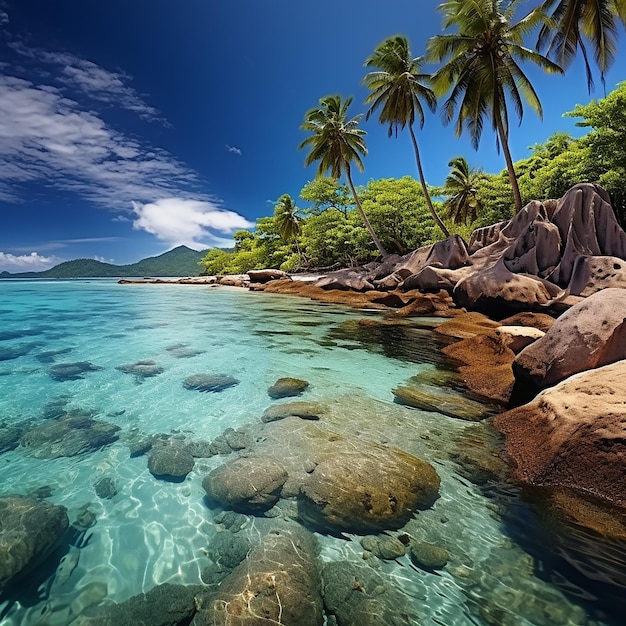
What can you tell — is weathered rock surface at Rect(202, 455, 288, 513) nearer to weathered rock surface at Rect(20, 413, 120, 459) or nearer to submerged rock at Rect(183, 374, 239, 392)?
weathered rock surface at Rect(20, 413, 120, 459)

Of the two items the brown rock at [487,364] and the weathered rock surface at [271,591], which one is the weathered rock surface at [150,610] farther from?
the brown rock at [487,364]

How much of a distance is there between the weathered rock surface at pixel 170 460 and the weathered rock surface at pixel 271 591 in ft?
5.24

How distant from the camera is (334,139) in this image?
28.2 metres

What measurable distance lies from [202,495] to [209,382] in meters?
3.54

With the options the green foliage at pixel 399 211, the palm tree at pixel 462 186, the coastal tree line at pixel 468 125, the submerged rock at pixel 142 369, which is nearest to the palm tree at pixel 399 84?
the coastal tree line at pixel 468 125

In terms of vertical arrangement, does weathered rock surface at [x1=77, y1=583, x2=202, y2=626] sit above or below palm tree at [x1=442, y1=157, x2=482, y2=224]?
below

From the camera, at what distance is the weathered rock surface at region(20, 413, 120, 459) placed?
4.39 m

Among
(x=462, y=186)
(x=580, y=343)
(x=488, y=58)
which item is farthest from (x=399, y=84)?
(x=580, y=343)

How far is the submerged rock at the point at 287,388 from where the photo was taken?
6.35 metres

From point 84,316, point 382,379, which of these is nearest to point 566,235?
point 382,379

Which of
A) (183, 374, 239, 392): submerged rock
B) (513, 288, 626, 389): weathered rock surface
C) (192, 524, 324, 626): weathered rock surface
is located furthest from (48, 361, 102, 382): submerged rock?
(513, 288, 626, 389): weathered rock surface

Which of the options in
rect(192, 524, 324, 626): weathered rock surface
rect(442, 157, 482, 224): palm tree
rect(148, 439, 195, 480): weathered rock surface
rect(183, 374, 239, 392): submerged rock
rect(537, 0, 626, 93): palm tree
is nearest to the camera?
rect(192, 524, 324, 626): weathered rock surface

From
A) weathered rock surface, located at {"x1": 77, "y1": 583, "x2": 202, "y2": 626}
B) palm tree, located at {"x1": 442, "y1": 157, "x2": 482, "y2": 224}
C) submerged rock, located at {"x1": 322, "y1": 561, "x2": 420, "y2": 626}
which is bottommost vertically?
submerged rock, located at {"x1": 322, "y1": 561, "x2": 420, "y2": 626}

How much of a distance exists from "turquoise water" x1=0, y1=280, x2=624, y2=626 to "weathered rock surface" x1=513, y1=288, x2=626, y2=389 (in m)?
1.53
